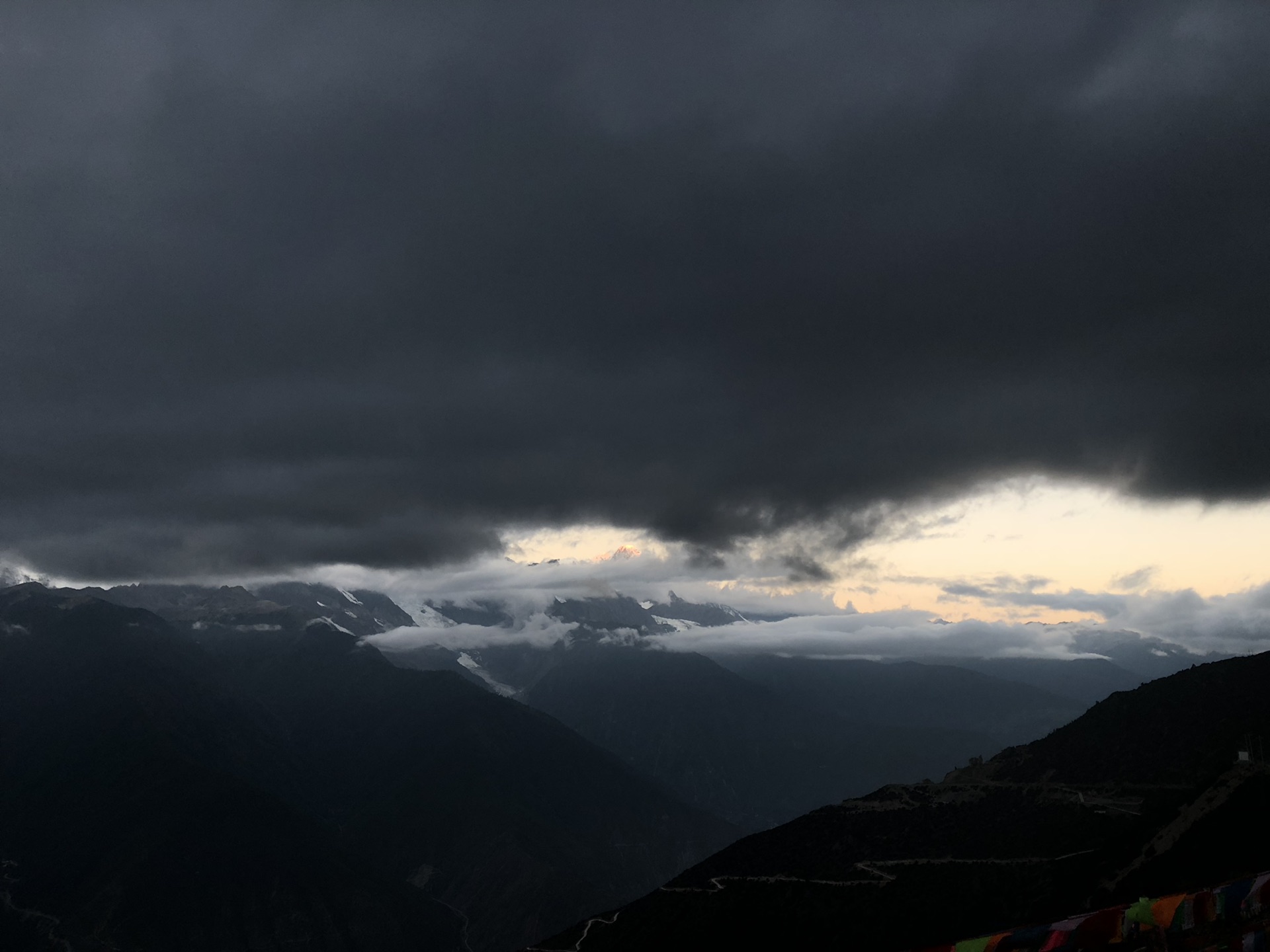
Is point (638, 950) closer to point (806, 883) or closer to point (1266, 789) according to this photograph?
point (806, 883)

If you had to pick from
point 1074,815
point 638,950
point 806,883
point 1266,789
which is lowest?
point 638,950

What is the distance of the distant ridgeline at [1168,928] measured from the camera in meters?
85.6

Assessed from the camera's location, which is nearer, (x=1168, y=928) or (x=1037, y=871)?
(x=1168, y=928)

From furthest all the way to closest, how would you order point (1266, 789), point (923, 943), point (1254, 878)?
point (923, 943) < point (1266, 789) < point (1254, 878)

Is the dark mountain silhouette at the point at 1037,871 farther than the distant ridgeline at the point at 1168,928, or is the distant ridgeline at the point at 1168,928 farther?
the dark mountain silhouette at the point at 1037,871

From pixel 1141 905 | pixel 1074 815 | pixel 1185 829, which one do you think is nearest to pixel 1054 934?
pixel 1141 905

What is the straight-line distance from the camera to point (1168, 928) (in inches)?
3565

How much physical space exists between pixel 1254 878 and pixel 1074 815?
341 feet

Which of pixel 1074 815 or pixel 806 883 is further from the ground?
pixel 1074 815

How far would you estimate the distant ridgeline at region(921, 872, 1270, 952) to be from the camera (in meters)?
85.6

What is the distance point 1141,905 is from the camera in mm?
92875

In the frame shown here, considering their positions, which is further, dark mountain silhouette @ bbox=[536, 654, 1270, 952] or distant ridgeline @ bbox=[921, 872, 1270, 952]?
dark mountain silhouette @ bbox=[536, 654, 1270, 952]

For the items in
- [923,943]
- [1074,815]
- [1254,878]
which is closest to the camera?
[1254,878]

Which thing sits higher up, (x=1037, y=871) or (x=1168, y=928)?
(x=1168, y=928)
